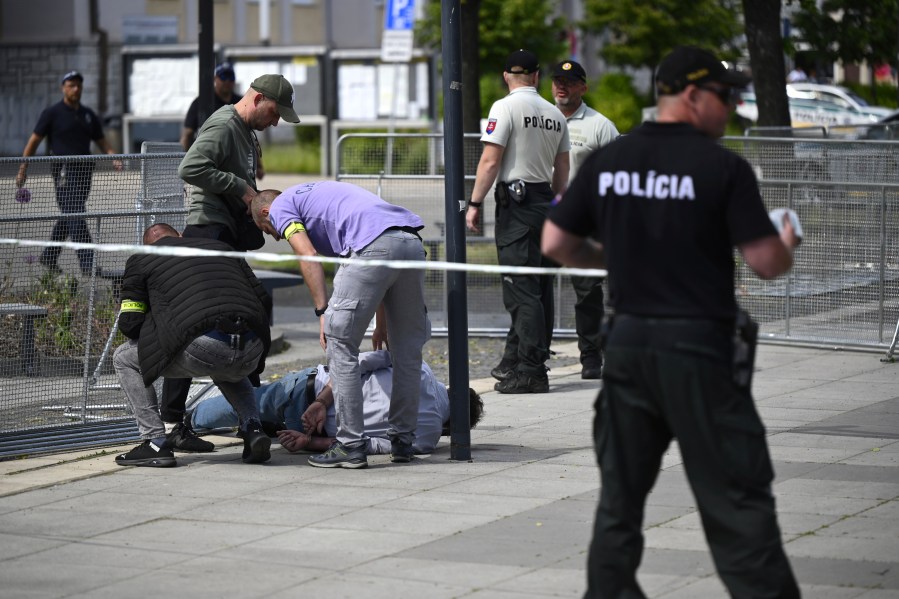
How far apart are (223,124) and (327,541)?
9.49 ft

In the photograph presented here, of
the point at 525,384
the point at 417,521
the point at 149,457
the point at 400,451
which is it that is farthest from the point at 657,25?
the point at 417,521

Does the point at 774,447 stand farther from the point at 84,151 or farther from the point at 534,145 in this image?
the point at 84,151

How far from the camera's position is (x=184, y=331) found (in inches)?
261

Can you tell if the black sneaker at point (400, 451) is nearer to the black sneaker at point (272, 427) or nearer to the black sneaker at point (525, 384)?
the black sneaker at point (272, 427)

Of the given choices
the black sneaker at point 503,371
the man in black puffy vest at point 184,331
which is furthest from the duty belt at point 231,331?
the black sneaker at point 503,371

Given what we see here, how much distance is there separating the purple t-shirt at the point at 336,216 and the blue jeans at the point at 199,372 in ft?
1.94

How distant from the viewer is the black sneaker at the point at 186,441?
7.34 metres

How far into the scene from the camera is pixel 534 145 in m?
8.90

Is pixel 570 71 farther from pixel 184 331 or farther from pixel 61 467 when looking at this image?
pixel 61 467

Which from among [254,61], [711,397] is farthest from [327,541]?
[254,61]

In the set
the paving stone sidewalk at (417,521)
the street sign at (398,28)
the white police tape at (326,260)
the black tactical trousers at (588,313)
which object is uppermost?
the street sign at (398,28)

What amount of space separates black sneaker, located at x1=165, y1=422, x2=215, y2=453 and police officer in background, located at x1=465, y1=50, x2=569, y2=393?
7.42ft

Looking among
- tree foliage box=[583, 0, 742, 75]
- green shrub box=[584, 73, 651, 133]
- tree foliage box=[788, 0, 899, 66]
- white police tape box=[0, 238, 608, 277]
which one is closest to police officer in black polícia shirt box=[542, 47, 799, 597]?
white police tape box=[0, 238, 608, 277]

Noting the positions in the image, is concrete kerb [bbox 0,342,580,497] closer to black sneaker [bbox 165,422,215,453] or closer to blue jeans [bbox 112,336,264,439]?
black sneaker [bbox 165,422,215,453]
